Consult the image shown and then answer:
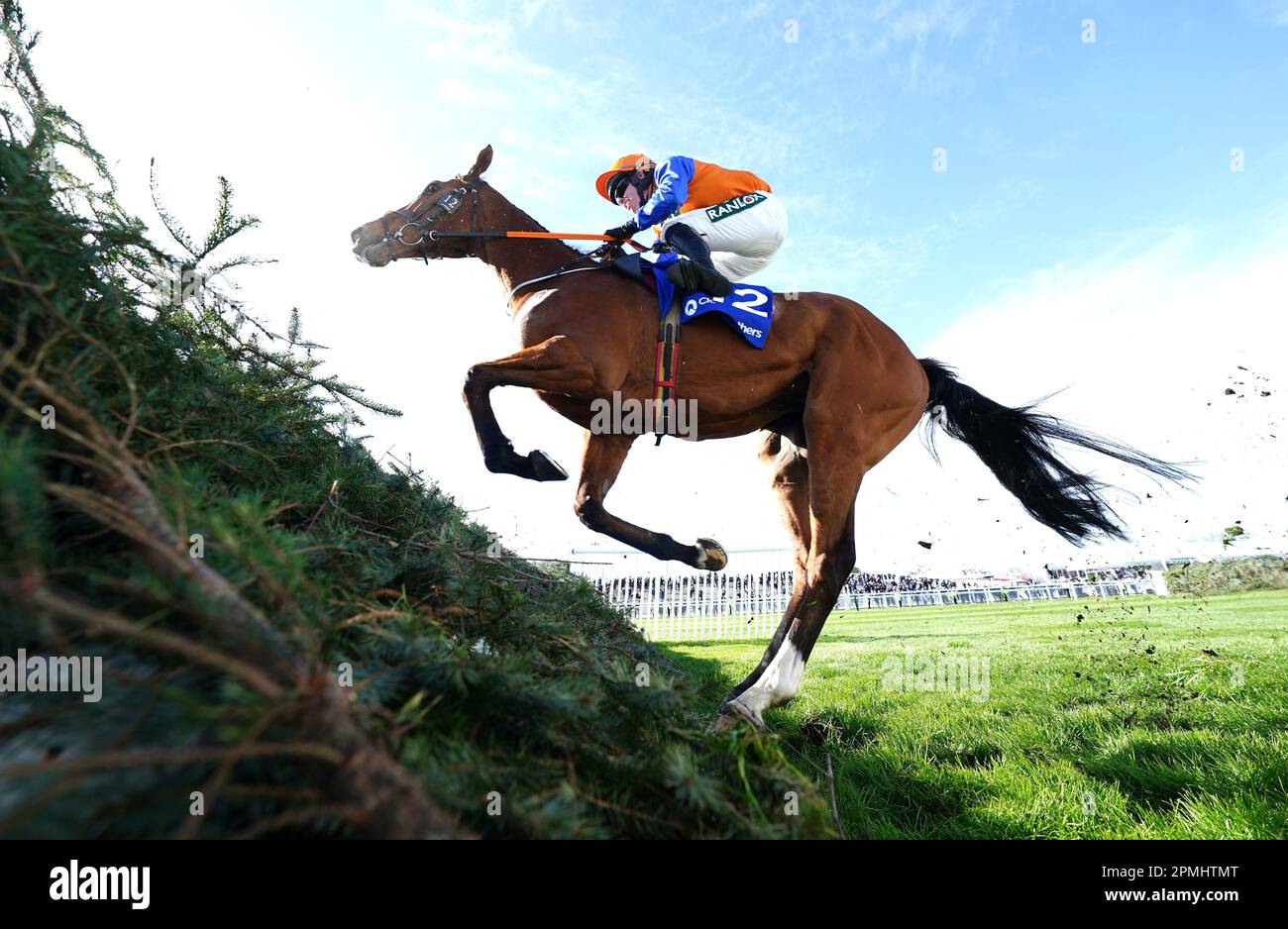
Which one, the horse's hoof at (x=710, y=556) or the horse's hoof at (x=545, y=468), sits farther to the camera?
the horse's hoof at (x=710, y=556)

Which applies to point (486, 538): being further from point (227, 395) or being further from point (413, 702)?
point (413, 702)

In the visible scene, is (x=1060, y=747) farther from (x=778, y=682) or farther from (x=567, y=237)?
(x=567, y=237)

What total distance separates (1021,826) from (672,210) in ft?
11.6

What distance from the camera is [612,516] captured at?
3.76 m

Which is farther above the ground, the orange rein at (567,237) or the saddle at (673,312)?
the orange rein at (567,237)

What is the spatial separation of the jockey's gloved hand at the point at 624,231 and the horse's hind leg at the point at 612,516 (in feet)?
4.31

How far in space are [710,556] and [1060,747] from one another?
76.1 inches

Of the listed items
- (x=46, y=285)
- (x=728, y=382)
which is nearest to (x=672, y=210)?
(x=728, y=382)

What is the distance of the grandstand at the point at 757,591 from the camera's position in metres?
15.7

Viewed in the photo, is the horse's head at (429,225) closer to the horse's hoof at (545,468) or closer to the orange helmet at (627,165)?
the orange helmet at (627,165)

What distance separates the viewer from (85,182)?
1.83 meters

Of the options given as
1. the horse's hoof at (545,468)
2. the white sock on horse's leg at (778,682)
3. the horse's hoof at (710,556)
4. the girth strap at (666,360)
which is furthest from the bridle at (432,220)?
the white sock on horse's leg at (778,682)

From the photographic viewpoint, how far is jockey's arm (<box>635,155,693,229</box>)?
3861 mm
